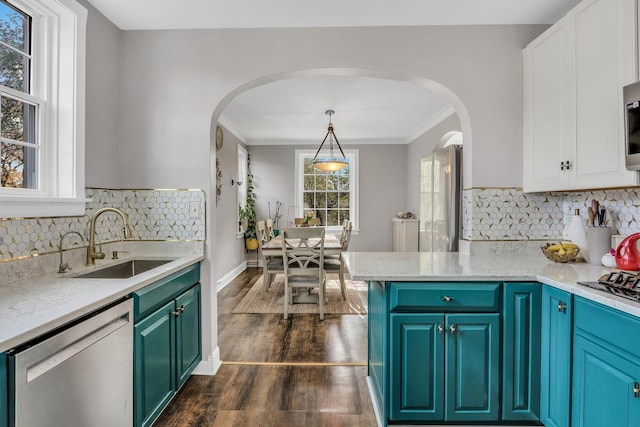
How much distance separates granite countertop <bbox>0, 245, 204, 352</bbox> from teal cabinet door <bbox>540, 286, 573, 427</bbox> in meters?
2.00

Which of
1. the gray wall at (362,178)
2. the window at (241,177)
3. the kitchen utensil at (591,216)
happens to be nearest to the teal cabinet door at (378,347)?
the kitchen utensil at (591,216)

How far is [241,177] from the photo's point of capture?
638 cm

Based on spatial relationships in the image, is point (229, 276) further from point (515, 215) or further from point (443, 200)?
point (515, 215)

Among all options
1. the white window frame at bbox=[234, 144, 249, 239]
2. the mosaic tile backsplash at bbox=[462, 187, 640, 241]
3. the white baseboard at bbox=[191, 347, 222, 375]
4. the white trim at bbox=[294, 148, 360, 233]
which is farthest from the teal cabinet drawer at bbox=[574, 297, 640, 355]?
the white trim at bbox=[294, 148, 360, 233]

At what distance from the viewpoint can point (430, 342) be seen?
1767 millimetres

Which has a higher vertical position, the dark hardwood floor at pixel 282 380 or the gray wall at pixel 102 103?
the gray wall at pixel 102 103

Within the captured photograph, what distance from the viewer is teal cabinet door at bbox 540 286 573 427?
5.22ft

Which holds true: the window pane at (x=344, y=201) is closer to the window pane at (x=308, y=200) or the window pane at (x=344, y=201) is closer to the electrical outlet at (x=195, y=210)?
the window pane at (x=308, y=200)

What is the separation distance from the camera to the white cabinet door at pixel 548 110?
79.0 inches

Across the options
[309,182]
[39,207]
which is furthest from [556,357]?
[309,182]

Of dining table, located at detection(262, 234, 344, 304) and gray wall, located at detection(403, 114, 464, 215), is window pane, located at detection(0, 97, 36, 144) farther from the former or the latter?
→ gray wall, located at detection(403, 114, 464, 215)

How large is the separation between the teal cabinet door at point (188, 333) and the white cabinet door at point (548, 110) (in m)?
2.41

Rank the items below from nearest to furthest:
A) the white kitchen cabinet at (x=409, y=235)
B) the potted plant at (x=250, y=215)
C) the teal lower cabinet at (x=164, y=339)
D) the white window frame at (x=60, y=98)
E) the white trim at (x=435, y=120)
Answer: the teal lower cabinet at (x=164, y=339)
the white window frame at (x=60, y=98)
the white trim at (x=435, y=120)
the white kitchen cabinet at (x=409, y=235)
the potted plant at (x=250, y=215)

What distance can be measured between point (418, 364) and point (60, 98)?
8.15ft
